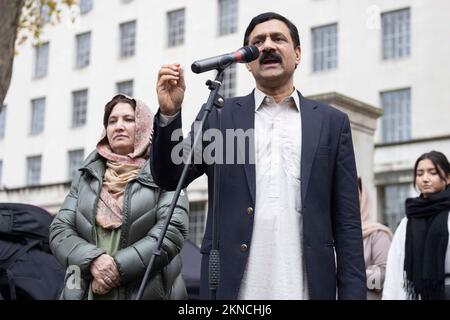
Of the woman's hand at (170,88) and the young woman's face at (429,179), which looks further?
the young woman's face at (429,179)

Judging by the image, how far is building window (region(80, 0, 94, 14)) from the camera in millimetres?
36031

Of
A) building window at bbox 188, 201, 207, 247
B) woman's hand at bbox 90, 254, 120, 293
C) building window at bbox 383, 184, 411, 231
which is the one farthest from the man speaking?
building window at bbox 188, 201, 207, 247

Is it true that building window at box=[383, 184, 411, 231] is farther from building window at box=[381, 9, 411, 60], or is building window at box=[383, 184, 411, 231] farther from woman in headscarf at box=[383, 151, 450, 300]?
woman in headscarf at box=[383, 151, 450, 300]

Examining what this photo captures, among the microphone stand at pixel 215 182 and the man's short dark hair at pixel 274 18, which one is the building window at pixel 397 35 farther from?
the microphone stand at pixel 215 182

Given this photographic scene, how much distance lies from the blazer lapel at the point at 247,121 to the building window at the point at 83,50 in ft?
108

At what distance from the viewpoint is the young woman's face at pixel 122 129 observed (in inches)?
189

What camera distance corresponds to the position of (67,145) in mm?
36031

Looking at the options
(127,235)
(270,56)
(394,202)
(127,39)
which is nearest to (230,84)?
(127,39)

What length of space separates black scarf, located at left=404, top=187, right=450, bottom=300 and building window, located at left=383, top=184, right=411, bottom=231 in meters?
19.5

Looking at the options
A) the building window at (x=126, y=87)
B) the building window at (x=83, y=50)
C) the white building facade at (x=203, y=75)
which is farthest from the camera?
the building window at (x=83, y=50)

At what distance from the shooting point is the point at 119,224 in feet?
14.9

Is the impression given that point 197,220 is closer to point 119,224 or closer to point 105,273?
point 119,224

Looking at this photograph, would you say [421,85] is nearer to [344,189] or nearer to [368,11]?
[368,11]

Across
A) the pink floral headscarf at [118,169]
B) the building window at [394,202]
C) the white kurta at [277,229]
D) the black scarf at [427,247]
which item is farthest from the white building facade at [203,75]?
the white kurta at [277,229]
